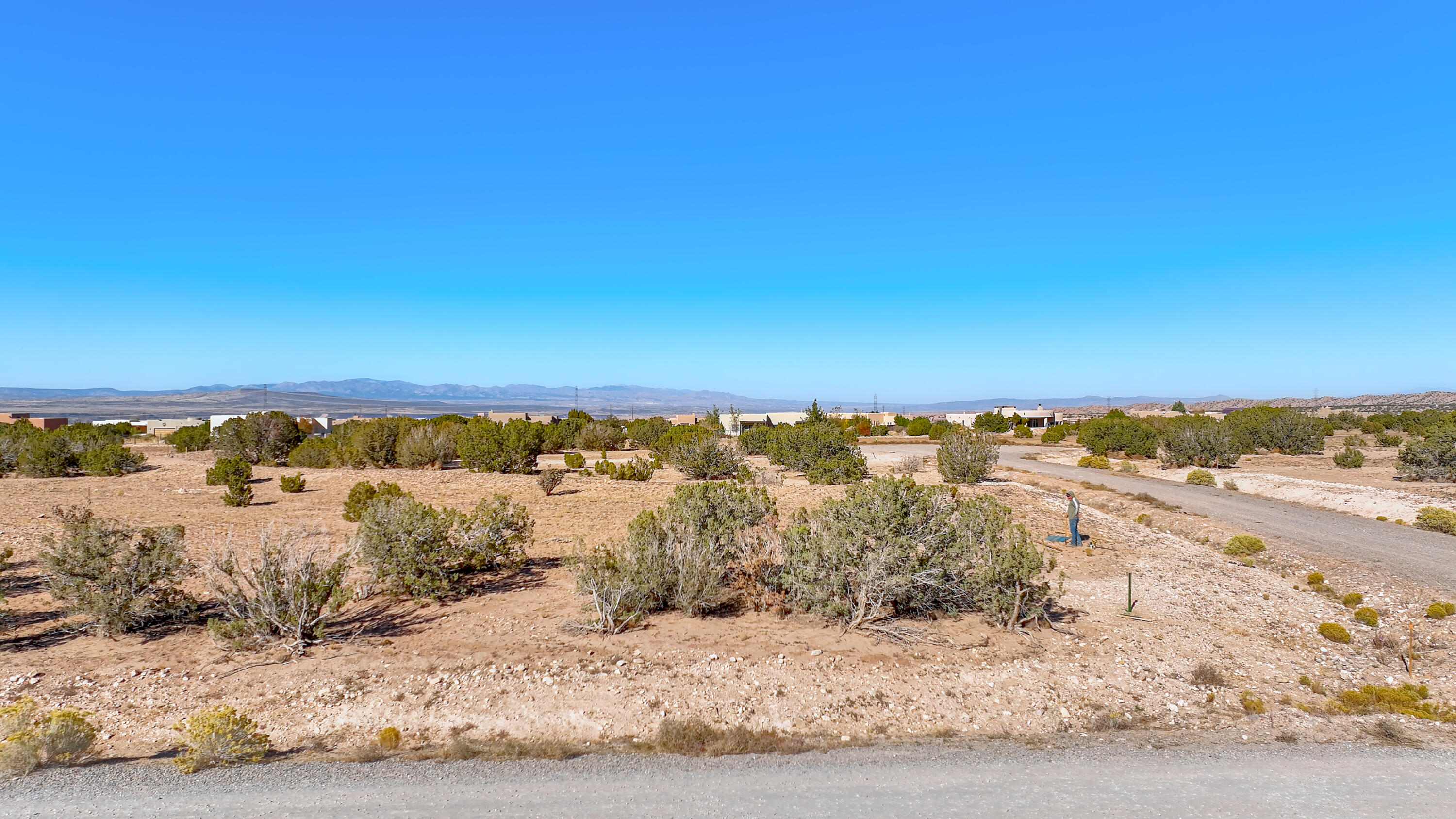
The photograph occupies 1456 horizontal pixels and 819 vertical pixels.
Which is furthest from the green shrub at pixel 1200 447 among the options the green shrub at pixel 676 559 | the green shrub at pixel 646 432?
the green shrub at pixel 676 559

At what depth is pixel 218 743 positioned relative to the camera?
542 cm

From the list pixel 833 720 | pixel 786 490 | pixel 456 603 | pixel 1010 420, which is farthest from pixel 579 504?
pixel 1010 420

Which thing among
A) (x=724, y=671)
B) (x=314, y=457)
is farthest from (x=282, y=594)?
(x=314, y=457)

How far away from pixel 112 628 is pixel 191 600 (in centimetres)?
82

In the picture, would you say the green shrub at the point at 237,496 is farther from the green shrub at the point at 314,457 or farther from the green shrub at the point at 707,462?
the green shrub at the point at 707,462

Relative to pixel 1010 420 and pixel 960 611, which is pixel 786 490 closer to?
pixel 960 611

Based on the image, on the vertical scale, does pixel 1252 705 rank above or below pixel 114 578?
below

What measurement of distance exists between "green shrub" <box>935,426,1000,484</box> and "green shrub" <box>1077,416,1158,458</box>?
17.2 m

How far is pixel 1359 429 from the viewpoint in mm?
56812

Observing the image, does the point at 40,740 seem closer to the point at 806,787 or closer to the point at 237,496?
the point at 806,787

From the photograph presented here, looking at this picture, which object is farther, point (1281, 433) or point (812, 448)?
point (1281, 433)

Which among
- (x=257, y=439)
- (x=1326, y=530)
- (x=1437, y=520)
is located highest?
(x=257, y=439)

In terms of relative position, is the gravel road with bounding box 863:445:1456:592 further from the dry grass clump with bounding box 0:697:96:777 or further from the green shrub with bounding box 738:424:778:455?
the dry grass clump with bounding box 0:697:96:777

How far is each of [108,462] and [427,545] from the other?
21.7 meters
